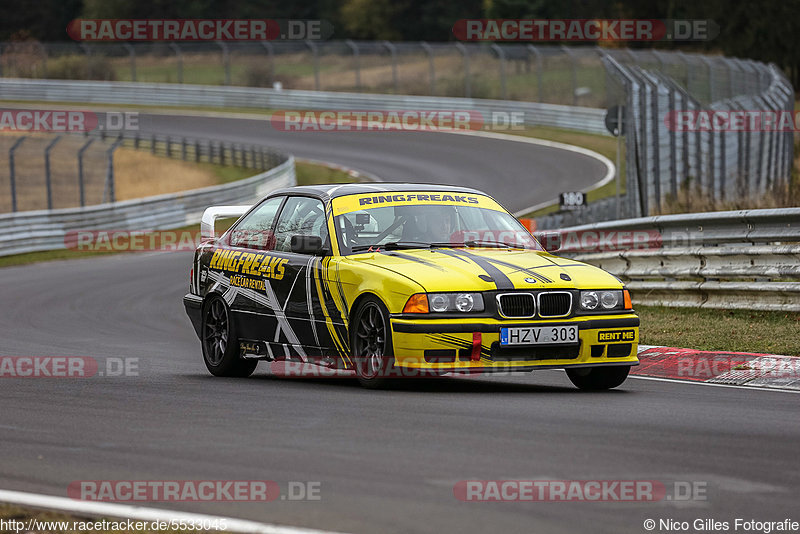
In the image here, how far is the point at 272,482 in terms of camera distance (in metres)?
6.00

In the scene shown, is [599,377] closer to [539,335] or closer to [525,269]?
[539,335]

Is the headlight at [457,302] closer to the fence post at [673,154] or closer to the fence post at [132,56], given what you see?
the fence post at [673,154]

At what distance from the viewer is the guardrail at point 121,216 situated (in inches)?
1073

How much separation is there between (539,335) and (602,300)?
1.97 ft

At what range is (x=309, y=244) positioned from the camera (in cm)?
970

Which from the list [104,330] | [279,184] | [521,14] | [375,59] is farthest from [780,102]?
[521,14]

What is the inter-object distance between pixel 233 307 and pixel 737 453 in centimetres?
523

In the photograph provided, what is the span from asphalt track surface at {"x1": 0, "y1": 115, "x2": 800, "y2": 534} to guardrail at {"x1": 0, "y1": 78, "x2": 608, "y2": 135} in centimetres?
3957

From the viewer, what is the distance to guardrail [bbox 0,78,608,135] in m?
50.6

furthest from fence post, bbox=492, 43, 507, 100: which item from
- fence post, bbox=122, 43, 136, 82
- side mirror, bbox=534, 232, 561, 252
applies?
side mirror, bbox=534, 232, 561, 252

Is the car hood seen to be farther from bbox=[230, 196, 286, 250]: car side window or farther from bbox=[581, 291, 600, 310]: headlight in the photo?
bbox=[230, 196, 286, 250]: car side window

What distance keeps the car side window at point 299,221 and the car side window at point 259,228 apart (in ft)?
0.30

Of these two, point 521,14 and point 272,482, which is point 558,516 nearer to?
point 272,482

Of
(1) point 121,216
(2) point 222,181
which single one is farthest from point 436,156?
(1) point 121,216
